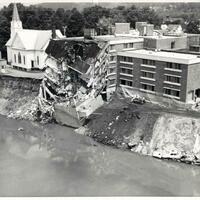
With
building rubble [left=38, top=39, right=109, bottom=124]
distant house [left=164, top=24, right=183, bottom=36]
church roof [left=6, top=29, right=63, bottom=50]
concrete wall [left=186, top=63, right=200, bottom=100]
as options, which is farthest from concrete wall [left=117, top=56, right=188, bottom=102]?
church roof [left=6, top=29, right=63, bottom=50]

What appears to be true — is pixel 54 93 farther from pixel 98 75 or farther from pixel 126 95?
pixel 126 95

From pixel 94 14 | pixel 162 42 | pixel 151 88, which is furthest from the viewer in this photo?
pixel 94 14

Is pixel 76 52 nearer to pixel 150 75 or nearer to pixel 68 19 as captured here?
pixel 150 75

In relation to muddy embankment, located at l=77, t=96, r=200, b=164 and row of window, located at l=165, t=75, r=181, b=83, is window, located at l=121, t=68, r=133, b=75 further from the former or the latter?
muddy embankment, located at l=77, t=96, r=200, b=164

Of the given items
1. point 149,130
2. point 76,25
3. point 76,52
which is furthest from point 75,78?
point 76,25

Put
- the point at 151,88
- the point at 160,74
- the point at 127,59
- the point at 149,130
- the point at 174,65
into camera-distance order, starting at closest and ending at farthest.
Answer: the point at 149,130 → the point at 174,65 → the point at 160,74 → the point at 151,88 → the point at 127,59

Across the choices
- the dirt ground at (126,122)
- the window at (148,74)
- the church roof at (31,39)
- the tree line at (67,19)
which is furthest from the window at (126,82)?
the tree line at (67,19)

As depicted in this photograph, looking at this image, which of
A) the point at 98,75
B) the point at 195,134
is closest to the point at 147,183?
the point at 195,134
